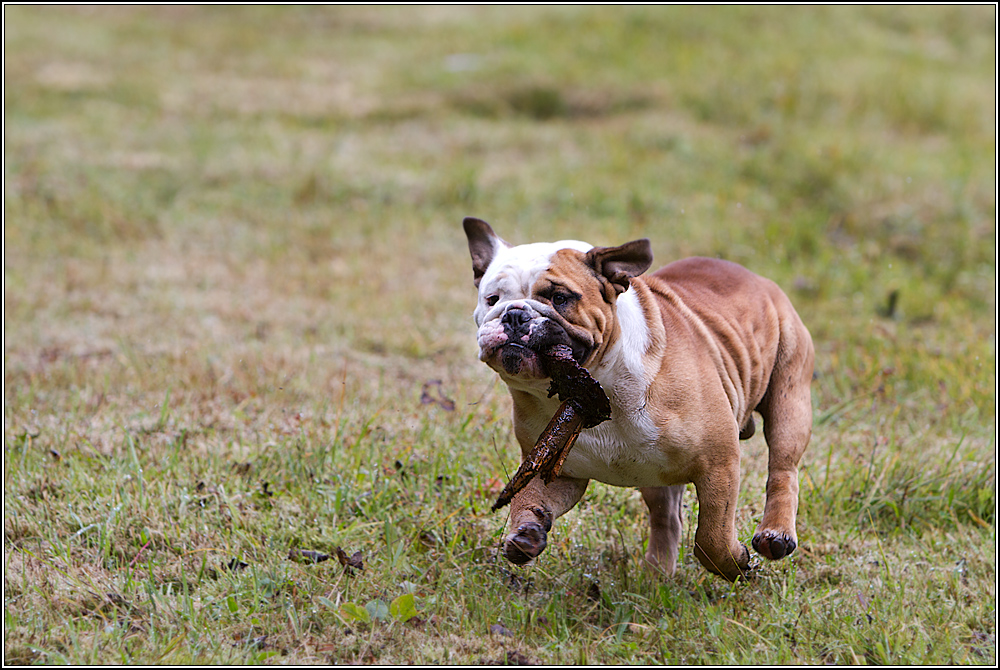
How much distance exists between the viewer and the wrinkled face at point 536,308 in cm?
282

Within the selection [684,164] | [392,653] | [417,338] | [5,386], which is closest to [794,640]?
[392,653]

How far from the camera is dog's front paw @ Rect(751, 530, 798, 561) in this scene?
340cm

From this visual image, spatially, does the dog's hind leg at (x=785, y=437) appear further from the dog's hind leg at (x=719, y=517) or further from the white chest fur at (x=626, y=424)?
the white chest fur at (x=626, y=424)

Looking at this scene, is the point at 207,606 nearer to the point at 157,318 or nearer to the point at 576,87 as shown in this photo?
the point at 157,318

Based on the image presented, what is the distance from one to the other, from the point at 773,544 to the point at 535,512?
873mm

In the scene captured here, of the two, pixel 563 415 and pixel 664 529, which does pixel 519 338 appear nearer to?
pixel 563 415

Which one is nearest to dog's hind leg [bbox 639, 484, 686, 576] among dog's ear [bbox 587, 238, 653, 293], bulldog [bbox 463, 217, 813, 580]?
bulldog [bbox 463, 217, 813, 580]

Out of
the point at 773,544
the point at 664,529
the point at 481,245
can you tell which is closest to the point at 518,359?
the point at 481,245

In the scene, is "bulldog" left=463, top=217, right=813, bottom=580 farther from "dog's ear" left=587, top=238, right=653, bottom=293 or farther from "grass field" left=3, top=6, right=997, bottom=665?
"grass field" left=3, top=6, right=997, bottom=665

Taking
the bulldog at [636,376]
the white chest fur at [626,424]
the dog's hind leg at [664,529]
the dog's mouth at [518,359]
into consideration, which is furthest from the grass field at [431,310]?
the dog's mouth at [518,359]

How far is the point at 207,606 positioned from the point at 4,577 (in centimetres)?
88

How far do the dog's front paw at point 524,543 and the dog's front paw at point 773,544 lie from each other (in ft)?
2.71

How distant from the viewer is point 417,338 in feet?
21.6

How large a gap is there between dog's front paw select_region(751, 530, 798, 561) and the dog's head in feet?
3.14
